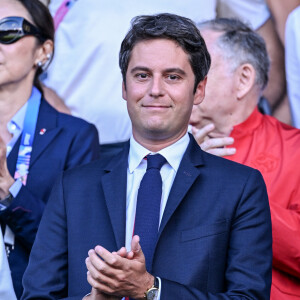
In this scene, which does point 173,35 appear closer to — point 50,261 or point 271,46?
point 50,261

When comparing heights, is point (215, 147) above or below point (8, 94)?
below

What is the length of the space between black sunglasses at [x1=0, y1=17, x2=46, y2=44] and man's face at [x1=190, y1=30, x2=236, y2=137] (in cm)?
93

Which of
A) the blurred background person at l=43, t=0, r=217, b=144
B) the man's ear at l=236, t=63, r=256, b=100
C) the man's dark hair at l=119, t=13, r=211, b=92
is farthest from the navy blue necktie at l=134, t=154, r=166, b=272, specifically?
the blurred background person at l=43, t=0, r=217, b=144

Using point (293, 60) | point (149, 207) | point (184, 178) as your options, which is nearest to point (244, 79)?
point (293, 60)

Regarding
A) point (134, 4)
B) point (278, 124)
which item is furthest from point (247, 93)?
point (134, 4)

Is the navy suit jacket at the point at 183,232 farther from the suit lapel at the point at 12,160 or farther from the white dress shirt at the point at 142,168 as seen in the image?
the suit lapel at the point at 12,160

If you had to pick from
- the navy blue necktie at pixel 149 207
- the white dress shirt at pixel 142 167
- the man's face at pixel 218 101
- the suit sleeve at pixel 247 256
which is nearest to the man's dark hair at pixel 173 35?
the white dress shirt at pixel 142 167

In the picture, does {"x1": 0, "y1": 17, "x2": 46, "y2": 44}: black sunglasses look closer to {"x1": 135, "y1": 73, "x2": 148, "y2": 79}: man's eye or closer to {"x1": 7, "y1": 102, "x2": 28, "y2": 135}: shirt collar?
{"x1": 7, "y1": 102, "x2": 28, "y2": 135}: shirt collar

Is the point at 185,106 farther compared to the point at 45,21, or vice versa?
the point at 45,21

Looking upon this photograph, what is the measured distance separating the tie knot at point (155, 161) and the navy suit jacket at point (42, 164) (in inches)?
30.6

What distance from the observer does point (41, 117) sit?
149 inches

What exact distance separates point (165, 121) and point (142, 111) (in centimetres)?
10

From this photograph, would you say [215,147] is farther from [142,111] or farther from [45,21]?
[45,21]

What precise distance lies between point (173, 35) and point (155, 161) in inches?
19.1
